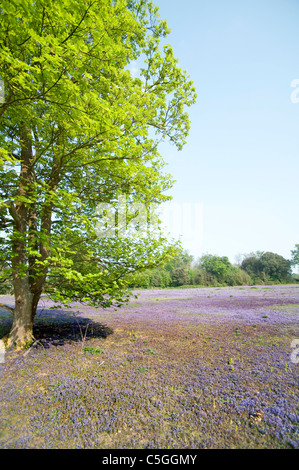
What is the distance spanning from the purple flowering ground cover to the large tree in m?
2.06

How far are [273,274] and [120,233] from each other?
3156 inches

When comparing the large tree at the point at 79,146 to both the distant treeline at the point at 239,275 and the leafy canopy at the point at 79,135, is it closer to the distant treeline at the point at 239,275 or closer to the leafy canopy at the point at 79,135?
the leafy canopy at the point at 79,135

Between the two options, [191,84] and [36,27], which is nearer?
[36,27]

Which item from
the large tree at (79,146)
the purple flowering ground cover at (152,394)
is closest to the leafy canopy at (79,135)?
the large tree at (79,146)

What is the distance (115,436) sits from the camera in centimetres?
348

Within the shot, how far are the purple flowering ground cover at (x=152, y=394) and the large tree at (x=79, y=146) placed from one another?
2056 mm

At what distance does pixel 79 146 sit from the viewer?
19.4 ft

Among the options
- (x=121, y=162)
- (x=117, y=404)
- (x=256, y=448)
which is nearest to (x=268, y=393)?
(x=256, y=448)

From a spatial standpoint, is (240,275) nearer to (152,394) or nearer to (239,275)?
(239,275)

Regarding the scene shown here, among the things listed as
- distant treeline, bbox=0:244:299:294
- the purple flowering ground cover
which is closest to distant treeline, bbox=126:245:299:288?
distant treeline, bbox=0:244:299:294

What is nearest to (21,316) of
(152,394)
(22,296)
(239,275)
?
(22,296)

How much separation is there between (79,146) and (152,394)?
6985 mm
